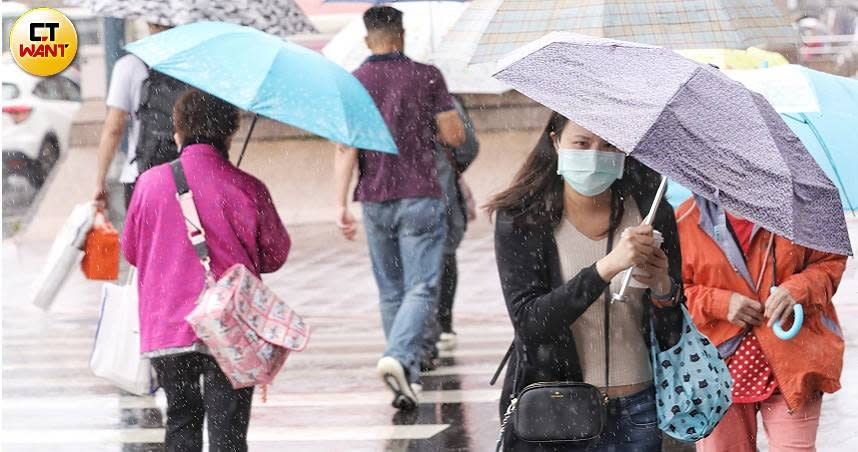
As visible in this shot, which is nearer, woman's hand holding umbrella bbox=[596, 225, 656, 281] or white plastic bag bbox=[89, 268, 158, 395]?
woman's hand holding umbrella bbox=[596, 225, 656, 281]

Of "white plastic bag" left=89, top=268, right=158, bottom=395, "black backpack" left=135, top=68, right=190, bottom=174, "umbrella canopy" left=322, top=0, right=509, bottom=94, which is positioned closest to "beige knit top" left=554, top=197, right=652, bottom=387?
"white plastic bag" left=89, top=268, right=158, bottom=395

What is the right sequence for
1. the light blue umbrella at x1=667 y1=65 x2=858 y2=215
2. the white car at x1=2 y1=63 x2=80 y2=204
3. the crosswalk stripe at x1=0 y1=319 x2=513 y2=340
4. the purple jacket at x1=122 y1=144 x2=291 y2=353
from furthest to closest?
1. the white car at x1=2 y1=63 x2=80 y2=204
2. the crosswalk stripe at x1=0 y1=319 x2=513 y2=340
3. the purple jacket at x1=122 y1=144 x2=291 y2=353
4. the light blue umbrella at x1=667 y1=65 x2=858 y2=215

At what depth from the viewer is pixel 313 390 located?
360 inches

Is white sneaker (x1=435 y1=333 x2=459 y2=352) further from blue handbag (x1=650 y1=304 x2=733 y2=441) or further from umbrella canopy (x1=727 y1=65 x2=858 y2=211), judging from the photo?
blue handbag (x1=650 y1=304 x2=733 y2=441)

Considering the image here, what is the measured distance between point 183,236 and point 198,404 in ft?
2.08

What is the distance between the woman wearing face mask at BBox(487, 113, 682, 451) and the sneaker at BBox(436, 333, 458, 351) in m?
5.77

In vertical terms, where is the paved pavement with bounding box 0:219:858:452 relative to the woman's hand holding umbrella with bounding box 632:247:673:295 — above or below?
below

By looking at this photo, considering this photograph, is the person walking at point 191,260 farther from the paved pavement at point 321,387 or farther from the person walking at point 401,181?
the person walking at point 401,181

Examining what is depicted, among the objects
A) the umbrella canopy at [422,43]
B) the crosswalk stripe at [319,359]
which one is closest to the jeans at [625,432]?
the crosswalk stripe at [319,359]

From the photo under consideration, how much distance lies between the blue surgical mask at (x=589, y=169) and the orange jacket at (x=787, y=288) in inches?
38.3

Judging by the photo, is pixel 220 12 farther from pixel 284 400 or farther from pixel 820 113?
pixel 820 113

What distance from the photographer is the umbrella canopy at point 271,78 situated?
605cm

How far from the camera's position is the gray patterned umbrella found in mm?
7305

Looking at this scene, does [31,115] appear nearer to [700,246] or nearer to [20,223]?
[20,223]
